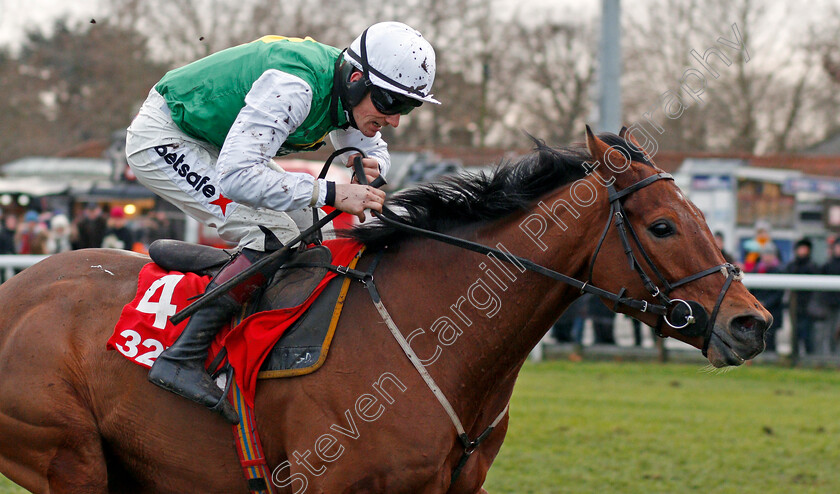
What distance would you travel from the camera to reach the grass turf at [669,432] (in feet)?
19.3

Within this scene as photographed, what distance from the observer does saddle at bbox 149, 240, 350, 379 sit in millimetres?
Result: 3332

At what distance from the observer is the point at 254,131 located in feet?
10.7

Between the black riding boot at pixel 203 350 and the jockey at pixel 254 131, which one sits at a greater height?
the jockey at pixel 254 131

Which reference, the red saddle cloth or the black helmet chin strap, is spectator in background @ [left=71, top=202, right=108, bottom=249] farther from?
the black helmet chin strap

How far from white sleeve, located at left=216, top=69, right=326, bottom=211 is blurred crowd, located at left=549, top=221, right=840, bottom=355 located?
285 inches

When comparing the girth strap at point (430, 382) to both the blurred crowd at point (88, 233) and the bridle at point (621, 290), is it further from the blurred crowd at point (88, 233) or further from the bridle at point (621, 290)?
the blurred crowd at point (88, 233)

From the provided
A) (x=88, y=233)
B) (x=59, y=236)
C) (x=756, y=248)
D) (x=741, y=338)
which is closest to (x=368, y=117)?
(x=741, y=338)

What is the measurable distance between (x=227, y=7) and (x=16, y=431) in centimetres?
2165

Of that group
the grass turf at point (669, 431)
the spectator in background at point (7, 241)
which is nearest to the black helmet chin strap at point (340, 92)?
the grass turf at point (669, 431)

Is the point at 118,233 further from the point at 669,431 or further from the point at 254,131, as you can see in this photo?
the point at 254,131

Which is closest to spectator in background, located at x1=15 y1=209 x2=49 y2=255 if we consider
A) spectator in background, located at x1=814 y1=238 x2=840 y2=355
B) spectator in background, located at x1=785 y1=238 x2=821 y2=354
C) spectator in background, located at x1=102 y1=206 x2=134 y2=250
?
spectator in background, located at x1=102 y1=206 x2=134 y2=250

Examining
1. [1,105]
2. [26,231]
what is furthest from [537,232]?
[1,105]

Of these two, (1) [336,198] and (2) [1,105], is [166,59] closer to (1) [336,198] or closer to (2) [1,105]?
(2) [1,105]

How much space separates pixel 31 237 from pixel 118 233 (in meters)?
1.86
